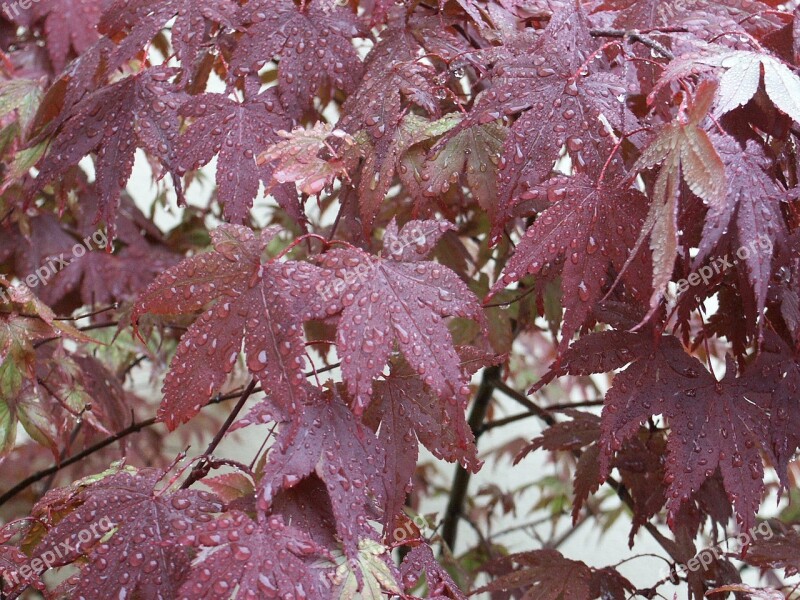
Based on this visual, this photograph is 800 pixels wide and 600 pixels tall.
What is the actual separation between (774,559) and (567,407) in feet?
1.02

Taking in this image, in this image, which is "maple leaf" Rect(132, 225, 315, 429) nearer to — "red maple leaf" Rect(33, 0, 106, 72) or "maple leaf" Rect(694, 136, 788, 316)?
"maple leaf" Rect(694, 136, 788, 316)

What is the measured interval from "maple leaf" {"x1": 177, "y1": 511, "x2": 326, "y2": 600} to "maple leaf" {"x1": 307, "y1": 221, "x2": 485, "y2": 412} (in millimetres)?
97

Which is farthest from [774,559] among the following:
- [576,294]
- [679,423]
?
[576,294]

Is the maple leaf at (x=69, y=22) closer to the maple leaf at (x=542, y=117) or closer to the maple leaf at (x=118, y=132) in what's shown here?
the maple leaf at (x=118, y=132)

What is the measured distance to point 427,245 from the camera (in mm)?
538

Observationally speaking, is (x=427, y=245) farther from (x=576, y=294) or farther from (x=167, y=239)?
(x=167, y=239)

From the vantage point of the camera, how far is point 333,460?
0.50 m

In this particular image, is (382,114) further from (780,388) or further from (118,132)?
(780,388)

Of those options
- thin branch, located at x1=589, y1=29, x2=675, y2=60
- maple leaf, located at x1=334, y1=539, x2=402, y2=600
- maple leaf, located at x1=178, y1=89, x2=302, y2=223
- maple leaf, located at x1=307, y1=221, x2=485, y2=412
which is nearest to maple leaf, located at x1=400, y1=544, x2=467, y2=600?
maple leaf, located at x1=334, y1=539, x2=402, y2=600

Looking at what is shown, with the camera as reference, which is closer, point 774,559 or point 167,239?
point 774,559
